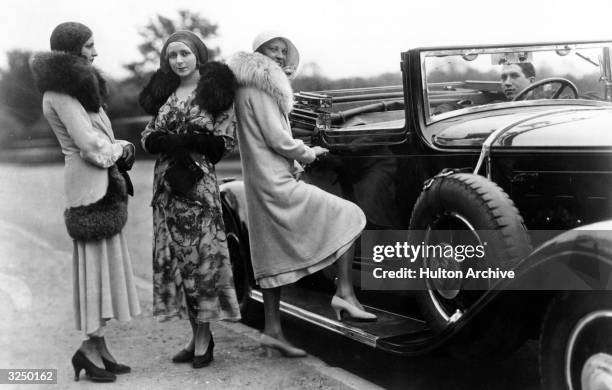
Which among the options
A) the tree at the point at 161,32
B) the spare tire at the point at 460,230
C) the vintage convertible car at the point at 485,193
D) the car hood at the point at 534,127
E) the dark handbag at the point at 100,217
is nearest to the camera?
the vintage convertible car at the point at 485,193

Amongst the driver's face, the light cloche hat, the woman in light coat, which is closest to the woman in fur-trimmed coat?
the woman in light coat

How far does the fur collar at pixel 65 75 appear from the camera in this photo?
3238mm

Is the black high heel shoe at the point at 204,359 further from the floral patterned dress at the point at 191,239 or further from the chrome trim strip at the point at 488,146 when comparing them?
the chrome trim strip at the point at 488,146

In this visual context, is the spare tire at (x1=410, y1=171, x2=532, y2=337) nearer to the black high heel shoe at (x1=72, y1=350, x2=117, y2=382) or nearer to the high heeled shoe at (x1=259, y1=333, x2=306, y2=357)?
the high heeled shoe at (x1=259, y1=333, x2=306, y2=357)

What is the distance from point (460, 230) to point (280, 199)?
0.99m

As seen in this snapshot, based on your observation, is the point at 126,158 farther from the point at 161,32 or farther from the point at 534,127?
the point at 161,32

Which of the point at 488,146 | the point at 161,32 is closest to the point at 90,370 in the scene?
the point at 488,146

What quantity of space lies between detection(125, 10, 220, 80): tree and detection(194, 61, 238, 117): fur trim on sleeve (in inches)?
67.2

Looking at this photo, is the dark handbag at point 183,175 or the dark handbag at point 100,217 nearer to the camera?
the dark handbag at point 100,217

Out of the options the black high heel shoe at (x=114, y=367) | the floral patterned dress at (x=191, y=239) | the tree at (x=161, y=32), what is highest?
the tree at (x=161, y=32)

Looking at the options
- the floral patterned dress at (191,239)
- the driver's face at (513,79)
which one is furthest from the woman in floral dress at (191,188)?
the driver's face at (513,79)

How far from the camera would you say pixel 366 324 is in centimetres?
350

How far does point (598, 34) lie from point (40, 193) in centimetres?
528

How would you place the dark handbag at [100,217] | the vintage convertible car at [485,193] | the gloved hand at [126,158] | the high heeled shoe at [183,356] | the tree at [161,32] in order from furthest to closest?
the tree at [161,32], the high heeled shoe at [183,356], the gloved hand at [126,158], the dark handbag at [100,217], the vintage convertible car at [485,193]
